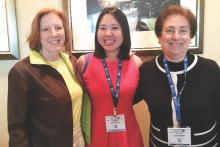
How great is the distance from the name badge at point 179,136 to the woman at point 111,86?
0.91ft

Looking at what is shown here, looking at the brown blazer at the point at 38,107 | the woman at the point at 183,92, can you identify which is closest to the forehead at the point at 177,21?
the woman at the point at 183,92

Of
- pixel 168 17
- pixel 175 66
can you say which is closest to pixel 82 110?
pixel 175 66

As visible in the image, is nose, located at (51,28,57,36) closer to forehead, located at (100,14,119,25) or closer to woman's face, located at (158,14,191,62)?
forehead, located at (100,14,119,25)

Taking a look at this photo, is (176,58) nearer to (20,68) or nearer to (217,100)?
(217,100)

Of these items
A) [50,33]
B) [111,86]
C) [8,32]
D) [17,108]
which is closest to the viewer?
[17,108]

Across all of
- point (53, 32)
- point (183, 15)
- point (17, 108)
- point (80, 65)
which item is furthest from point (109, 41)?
point (17, 108)

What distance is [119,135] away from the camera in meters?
1.73

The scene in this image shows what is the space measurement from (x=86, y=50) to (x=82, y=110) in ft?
1.78

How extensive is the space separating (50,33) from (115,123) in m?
0.69

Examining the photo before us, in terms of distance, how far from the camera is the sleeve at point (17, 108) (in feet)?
4.74

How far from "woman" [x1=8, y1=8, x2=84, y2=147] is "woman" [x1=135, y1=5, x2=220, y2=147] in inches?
20.1

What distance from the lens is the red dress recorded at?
1728mm

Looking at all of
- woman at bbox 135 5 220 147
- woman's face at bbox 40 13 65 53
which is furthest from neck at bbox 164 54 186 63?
woman's face at bbox 40 13 65 53

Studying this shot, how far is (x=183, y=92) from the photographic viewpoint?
1596 millimetres
